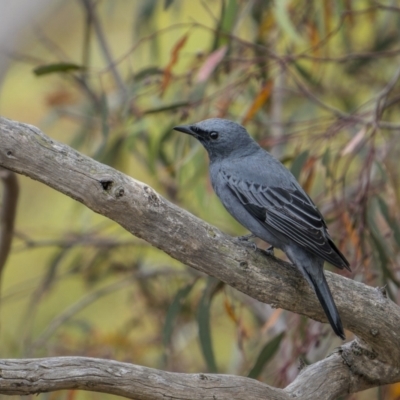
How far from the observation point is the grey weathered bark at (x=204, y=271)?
2.63 meters

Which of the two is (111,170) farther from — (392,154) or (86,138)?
(392,154)

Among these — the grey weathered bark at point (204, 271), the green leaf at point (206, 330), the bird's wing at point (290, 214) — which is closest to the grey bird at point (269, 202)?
the bird's wing at point (290, 214)

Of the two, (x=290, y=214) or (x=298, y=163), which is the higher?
(x=298, y=163)

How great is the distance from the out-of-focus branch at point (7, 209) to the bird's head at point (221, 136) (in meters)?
0.96

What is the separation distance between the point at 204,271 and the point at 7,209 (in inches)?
57.9

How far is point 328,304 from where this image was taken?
306cm

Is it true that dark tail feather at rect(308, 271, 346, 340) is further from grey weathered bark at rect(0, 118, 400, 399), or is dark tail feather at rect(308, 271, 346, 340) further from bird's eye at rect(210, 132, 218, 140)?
bird's eye at rect(210, 132, 218, 140)

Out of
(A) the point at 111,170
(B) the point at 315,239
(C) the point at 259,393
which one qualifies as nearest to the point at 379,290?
(B) the point at 315,239

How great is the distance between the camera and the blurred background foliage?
430 cm

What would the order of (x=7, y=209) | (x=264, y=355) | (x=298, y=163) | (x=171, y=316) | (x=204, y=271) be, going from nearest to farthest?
(x=204, y=271), (x=7, y=209), (x=264, y=355), (x=171, y=316), (x=298, y=163)

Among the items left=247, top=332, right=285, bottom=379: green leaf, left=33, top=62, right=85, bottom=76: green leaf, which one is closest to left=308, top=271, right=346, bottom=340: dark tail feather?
left=247, top=332, right=285, bottom=379: green leaf

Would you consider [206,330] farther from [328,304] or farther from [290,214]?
[328,304]

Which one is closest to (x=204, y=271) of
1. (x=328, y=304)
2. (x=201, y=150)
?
(x=328, y=304)

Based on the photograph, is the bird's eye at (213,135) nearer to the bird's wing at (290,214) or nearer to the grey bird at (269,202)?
the grey bird at (269,202)
